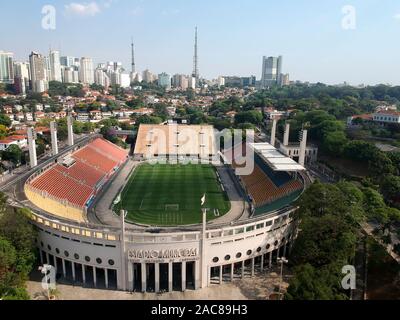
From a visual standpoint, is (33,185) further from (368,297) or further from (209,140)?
(209,140)

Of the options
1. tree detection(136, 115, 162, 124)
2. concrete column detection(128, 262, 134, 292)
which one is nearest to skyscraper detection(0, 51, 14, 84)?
tree detection(136, 115, 162, 124)

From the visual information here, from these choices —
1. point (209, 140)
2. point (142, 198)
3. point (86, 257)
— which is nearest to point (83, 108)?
point (209, 140)

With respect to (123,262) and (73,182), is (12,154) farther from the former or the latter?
(123,262)

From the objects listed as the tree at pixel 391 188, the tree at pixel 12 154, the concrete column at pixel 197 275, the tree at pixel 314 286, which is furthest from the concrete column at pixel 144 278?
the tree at pixel 12 154

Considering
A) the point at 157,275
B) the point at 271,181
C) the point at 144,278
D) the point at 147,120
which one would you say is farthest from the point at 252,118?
the point at 144,278

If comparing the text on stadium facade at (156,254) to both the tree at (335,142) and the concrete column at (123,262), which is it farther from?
the tree at (335,142)

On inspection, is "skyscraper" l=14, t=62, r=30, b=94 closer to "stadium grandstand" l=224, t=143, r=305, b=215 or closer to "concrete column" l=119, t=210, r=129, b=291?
"stadium grandstand" l=224, t=143, r=305, b=215
